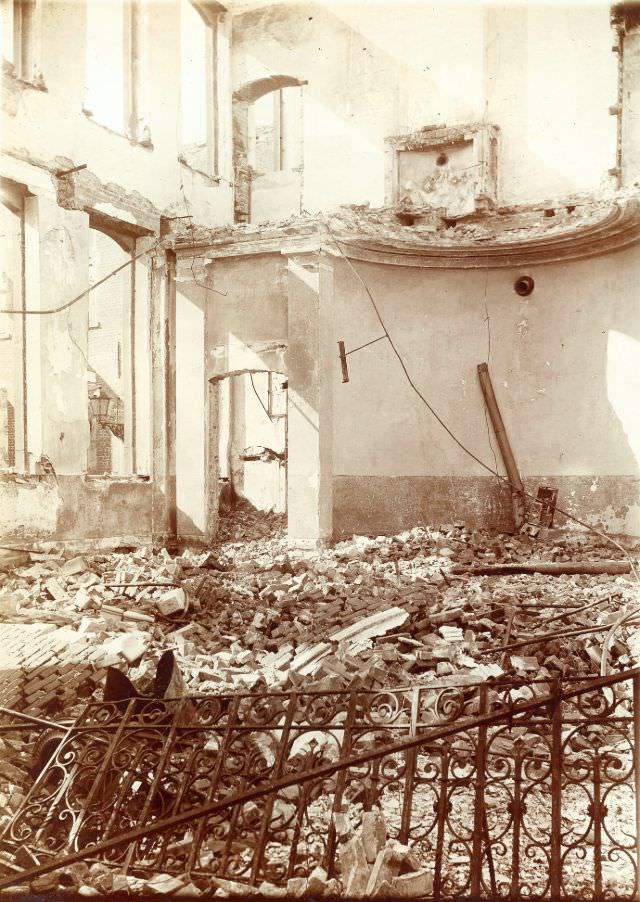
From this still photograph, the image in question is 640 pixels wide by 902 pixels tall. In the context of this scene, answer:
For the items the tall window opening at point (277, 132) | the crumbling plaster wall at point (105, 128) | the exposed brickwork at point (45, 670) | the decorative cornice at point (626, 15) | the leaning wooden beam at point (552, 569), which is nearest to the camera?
the exposed brickwork at point (45, 670)

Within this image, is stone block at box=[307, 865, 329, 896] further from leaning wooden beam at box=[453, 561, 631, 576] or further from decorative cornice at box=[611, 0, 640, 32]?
decorative cornice at box=[611, 0, 640, 32]

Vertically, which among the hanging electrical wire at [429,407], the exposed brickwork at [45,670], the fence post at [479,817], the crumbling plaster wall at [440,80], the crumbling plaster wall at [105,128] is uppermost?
the crumbling plaster wall at [440,80]

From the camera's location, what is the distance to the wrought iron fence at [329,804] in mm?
3268

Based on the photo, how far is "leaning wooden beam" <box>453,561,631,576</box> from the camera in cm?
1047

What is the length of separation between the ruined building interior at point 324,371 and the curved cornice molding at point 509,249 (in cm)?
5

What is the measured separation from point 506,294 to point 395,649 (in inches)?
352

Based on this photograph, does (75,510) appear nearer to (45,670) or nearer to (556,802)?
(45,670)

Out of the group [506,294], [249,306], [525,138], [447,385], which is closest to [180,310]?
[249,306]

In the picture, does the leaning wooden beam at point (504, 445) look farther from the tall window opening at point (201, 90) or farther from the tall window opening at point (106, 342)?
the tall window opening at point (106, 342)

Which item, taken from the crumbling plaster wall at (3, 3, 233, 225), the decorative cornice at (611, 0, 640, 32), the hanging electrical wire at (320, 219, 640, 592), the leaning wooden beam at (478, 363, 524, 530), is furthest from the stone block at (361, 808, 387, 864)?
the decorative cornice at (611, 0, 640, 32)

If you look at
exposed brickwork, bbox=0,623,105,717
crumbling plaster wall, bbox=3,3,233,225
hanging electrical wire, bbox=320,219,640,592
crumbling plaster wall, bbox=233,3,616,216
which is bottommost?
exposed brickwork, bbox=0,623,105,717

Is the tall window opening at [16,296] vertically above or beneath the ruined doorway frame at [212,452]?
above

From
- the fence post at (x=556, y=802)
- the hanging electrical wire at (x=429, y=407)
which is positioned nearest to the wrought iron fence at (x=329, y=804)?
the fence post at (x=556, y=802)

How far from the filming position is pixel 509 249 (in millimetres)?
13625
